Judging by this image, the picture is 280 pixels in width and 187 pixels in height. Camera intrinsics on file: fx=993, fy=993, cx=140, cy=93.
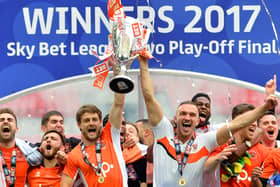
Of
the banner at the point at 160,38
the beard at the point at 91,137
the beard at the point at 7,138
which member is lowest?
the beard at the point at 91,137

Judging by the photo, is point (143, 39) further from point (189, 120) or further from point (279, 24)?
point (279, 24)

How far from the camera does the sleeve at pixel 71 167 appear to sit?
8578mm

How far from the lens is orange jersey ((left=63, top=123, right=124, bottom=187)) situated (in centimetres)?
848

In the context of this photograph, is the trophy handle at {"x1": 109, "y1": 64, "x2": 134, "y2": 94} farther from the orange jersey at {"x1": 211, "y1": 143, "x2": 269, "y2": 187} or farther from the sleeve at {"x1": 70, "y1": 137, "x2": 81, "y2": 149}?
the sleeve at {"x1": 70, "y1": 137, "x2": 81, "y2": 149}

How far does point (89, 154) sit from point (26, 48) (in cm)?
181

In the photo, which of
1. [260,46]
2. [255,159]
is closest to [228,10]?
[260,46]

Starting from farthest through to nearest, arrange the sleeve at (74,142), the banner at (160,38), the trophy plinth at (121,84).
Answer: the banner at (160,38) → the sleeve at (74,142) → the trophy plinth at (121,84)

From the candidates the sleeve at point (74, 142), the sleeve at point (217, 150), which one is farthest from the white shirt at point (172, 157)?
the sleeve at point (74, 142)

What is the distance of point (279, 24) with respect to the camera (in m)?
9.88

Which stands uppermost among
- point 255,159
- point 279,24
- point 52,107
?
point 279,24

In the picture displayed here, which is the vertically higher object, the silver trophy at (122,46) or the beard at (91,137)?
the silver trophy at (122,46)

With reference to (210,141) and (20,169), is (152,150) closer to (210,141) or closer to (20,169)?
(210,141)

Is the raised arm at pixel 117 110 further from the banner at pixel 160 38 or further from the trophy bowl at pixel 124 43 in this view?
the banner at pixel 160 38

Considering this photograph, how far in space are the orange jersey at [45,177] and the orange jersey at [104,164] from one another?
1.14 ft
